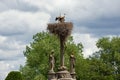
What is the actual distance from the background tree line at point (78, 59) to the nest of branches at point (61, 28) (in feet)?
65.1

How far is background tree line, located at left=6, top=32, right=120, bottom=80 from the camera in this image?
70750 millimetres

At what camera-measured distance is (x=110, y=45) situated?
8462 cm

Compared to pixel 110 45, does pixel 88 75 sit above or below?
below

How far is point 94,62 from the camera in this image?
8256cm

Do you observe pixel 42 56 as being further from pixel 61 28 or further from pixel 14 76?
pixel 61 28

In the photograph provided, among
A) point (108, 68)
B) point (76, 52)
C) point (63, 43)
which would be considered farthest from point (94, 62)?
point (63, 43)

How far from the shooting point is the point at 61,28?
41312 mm

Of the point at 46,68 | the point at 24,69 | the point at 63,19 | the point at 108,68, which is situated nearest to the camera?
the point at 63,19

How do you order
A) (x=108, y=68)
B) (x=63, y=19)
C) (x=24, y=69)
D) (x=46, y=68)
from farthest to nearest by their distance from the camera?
(x=108, y=68)
(x=24, y=69)
(x=46, y=68)
(x=63, y=19)

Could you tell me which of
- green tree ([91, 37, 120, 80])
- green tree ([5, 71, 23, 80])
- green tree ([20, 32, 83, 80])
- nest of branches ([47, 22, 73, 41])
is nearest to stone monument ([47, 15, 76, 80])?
nest of branches ([47, 22, 73, 41])

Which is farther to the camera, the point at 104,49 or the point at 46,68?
the point at 104,49

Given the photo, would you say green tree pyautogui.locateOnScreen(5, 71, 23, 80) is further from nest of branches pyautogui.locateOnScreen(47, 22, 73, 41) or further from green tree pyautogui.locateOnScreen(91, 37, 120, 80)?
green tree pyautogui.locateOnScreen(91, 37, 120, 80)

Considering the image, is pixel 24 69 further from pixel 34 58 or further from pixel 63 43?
pixel 63 43

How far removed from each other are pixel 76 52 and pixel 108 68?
10581mm
